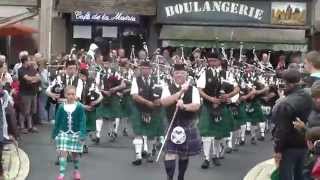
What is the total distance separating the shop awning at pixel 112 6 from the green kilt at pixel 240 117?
504 inches

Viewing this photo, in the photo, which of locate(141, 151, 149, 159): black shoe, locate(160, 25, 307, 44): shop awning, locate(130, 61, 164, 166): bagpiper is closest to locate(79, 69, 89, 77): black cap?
locate(130, 61, 164, 166): bagpiper

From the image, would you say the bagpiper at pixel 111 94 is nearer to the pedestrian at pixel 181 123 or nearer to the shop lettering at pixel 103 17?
the pedestrian at pixel 181 123

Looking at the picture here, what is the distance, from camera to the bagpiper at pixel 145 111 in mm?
12852

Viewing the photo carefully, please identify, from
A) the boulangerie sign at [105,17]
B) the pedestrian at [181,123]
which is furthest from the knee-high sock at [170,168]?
the boulangerie sign at [105,17]

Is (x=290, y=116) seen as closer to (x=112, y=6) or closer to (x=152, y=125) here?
(x=152, y=125)

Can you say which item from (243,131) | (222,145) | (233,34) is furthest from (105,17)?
(222,145)

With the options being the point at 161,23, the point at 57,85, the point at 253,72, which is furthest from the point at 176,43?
the point at 57,85

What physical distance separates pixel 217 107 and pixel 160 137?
4.00 ft

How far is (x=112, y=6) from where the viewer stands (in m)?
27.9

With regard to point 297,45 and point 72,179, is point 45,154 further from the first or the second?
point 297,45

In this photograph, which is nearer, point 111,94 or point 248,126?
point 111,94

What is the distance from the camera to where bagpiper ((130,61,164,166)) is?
42.2 feet

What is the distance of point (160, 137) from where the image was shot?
1358 cm

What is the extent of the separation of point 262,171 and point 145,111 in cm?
232
